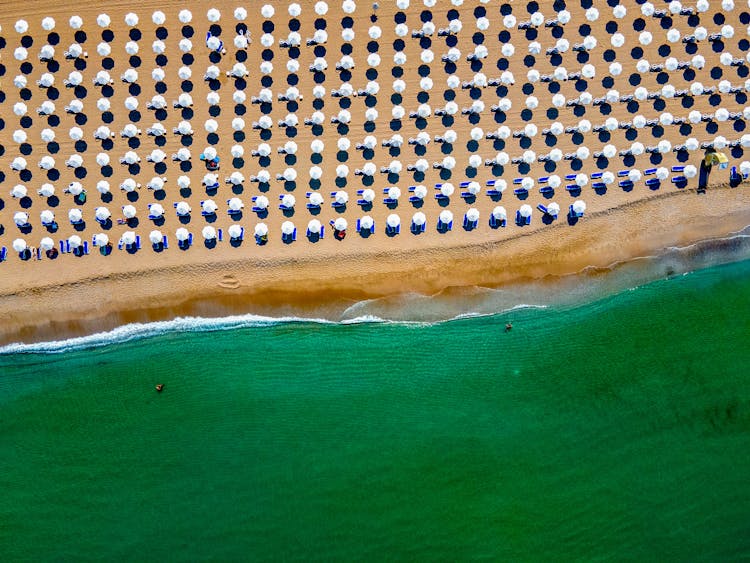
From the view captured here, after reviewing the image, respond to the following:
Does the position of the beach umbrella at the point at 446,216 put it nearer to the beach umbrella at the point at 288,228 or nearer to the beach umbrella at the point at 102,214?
the beach umbrella at the point at 288,228

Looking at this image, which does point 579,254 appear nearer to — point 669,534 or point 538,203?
point 538,203

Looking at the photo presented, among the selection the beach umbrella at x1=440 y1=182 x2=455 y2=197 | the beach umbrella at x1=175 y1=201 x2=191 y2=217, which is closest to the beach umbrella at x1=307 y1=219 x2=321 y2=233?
the beach umbrella at x1=175 y1=201 x2=191 y2=217

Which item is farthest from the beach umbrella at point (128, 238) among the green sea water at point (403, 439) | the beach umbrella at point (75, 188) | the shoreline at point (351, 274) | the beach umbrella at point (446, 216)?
the beach umbrella at point (446, 216)

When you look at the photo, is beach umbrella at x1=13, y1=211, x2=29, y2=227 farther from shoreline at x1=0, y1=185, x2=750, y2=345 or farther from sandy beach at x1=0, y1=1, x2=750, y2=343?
shoreline at x1=0, y1=185, x2=750, y2=345

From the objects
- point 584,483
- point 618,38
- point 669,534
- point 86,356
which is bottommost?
point 669,534

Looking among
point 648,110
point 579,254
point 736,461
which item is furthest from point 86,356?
point 736,461

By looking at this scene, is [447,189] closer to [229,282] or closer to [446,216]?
[446,216]
